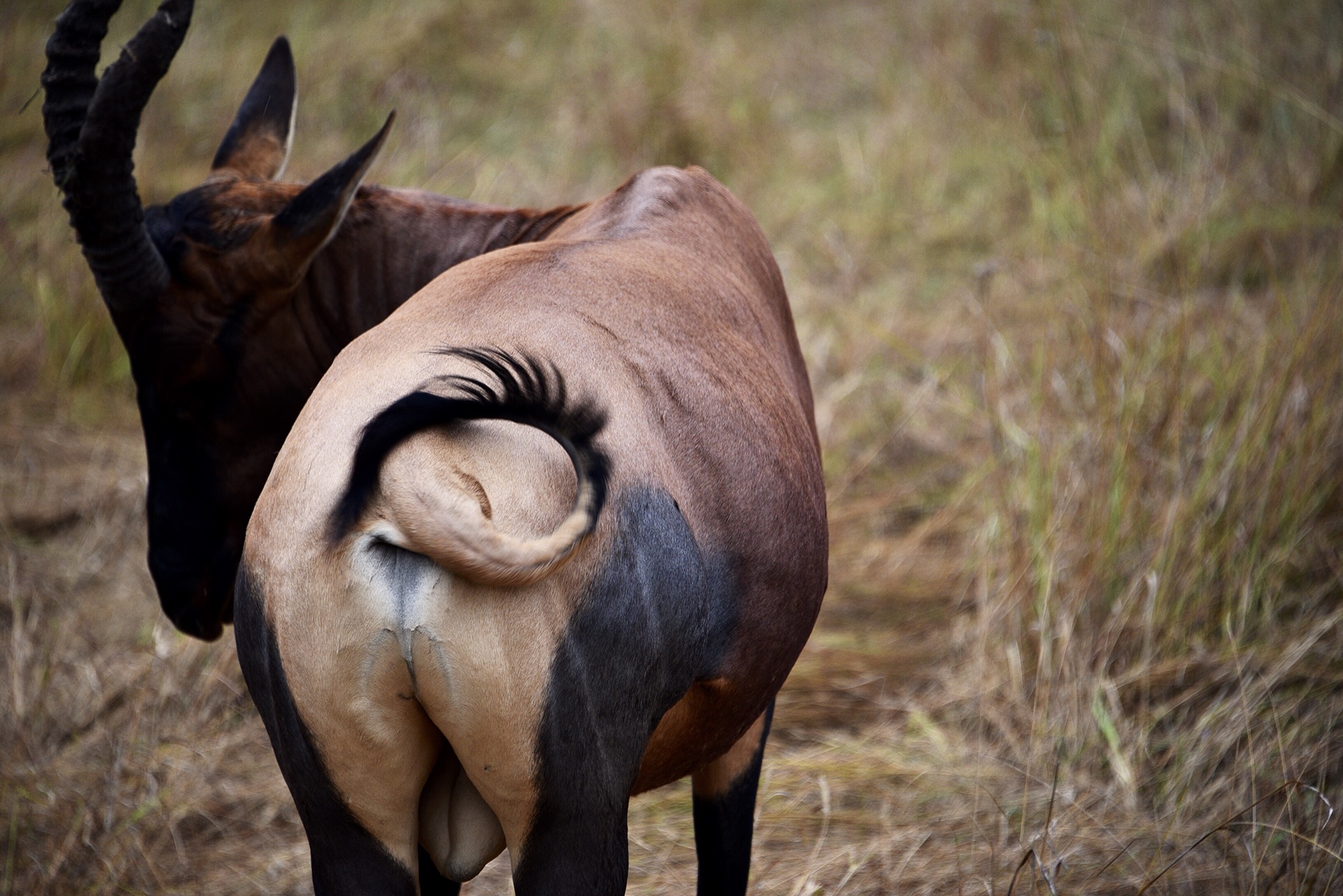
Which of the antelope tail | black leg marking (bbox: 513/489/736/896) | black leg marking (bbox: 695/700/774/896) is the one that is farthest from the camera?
black leg marking (bbox: 695/700/774/896)

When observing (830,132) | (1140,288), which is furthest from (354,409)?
(830,132)

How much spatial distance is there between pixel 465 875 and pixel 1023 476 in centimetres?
282

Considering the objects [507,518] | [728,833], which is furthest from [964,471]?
[507,518]

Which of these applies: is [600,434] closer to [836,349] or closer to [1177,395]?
[1177,395]

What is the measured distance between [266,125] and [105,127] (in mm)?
781

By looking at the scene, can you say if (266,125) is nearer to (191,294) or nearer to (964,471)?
(191,294)

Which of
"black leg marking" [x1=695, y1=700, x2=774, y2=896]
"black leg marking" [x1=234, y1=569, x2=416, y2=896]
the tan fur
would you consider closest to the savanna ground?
"black leg marking" [x1=695, y1=700, x2=774, y2=896]

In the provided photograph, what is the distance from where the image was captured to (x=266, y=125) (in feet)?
10.0

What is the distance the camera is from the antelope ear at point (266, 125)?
9.72 feet

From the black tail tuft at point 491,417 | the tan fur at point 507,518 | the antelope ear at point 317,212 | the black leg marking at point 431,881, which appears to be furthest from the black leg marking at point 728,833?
the antelope ear at point 317,212

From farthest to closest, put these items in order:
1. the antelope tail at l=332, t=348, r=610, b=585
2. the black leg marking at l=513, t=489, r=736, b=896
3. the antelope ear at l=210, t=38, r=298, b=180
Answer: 1. the antelope ear at l=210, t=38, r=298, b=180
2. the black leg marking at l=513, t=489, r=736, b=896
3. the antelope tail at l=332, t=348, r=610, b=585

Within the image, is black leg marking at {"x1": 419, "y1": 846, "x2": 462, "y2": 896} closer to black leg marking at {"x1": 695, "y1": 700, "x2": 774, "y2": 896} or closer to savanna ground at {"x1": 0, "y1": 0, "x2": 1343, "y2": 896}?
black leg marking at {"x1": 695, "y1": 700, "x2": 774, "y2": 896}

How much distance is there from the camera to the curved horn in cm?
231

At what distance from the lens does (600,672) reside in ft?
4.86
